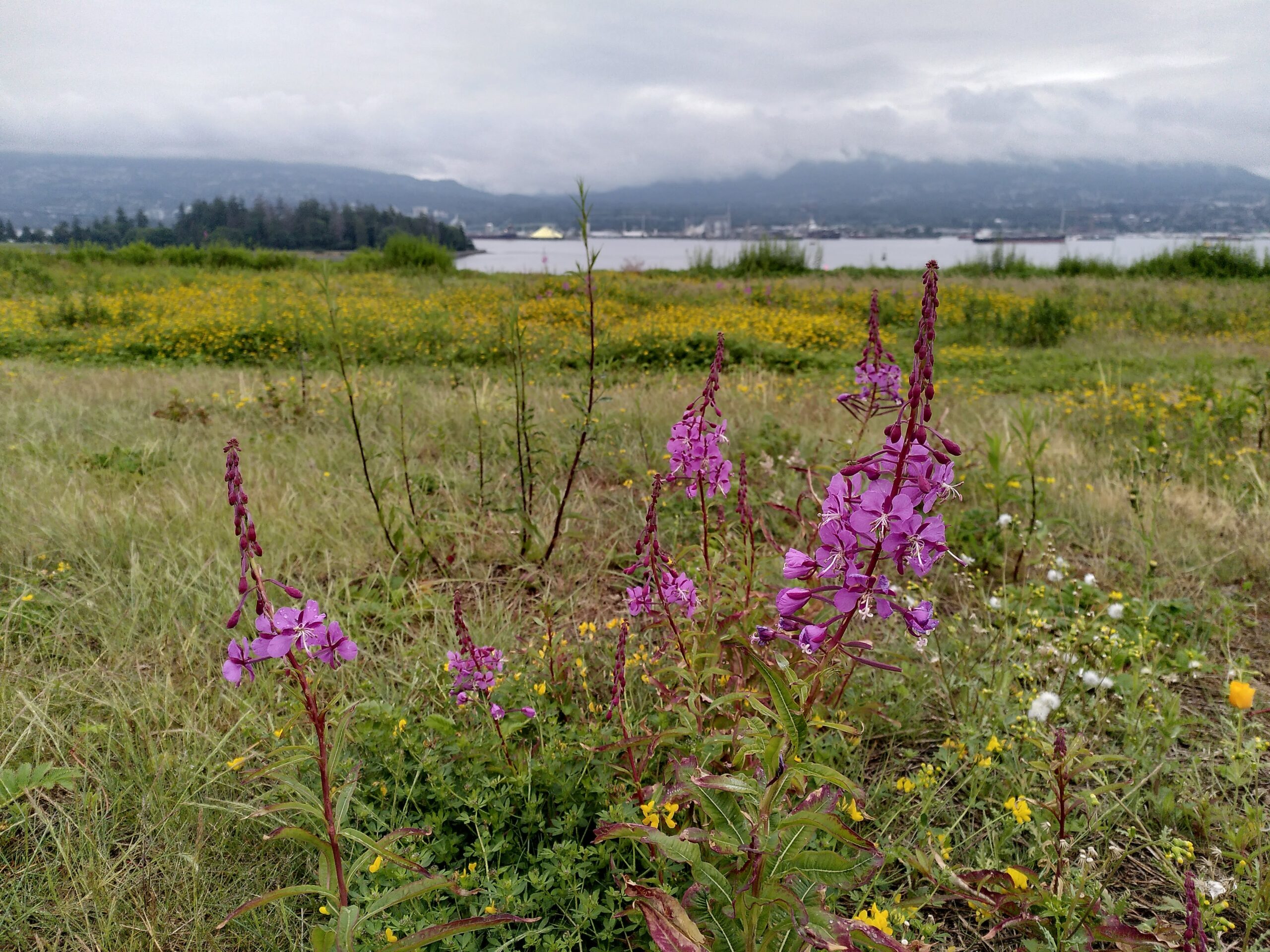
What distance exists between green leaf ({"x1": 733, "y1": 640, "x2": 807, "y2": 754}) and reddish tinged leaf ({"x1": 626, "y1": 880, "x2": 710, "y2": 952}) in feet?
1.12

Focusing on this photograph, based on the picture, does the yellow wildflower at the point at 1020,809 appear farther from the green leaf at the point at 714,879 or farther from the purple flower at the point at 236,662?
the purple flower at the point at 236,662

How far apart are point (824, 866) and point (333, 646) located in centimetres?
85

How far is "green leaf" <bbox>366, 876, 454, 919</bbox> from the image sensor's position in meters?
1.16

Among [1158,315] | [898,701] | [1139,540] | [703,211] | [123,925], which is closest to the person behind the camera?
[123,925]

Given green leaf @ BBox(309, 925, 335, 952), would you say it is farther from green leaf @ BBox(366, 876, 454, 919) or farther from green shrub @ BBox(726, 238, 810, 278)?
green shrub @ BBox(726, 238, 810, 278)

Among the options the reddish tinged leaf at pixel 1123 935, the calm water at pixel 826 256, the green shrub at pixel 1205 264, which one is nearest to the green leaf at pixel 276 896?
the reddish tinged leaf at pixel 1123 935

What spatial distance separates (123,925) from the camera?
145 centimetres

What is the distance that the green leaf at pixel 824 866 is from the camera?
3.46ft

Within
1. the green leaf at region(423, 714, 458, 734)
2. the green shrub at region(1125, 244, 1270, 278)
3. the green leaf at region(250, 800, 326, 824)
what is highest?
the green shrub at region(1125, 244, 1270, 278)

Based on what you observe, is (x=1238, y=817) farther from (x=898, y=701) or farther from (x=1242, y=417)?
(x=1242, y=417)

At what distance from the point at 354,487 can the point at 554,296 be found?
8.60 metres

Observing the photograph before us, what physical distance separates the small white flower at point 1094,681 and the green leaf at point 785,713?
5.23 ft

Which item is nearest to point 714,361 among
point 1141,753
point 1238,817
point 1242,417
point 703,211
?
point 1141,753

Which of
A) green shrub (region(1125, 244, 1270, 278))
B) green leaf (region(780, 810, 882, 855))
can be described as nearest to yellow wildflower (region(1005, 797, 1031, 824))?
green leaf (region(780, 810, 882, 855))
